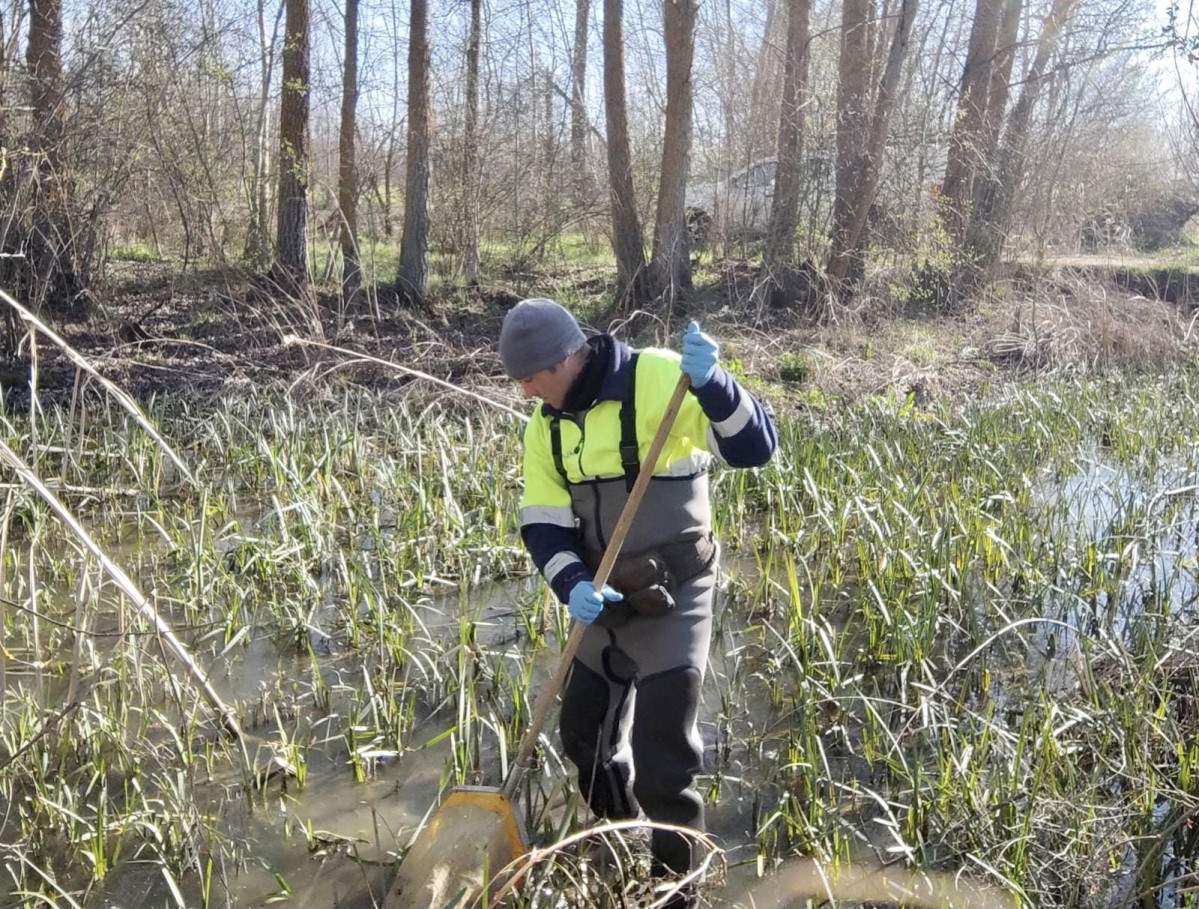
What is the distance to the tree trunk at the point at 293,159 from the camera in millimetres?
10711

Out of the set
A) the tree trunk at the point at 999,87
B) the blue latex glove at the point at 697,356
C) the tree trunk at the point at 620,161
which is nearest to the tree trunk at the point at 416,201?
the tree trunk at the point at 620,161

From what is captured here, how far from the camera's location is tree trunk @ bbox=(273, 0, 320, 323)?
35.1 feet

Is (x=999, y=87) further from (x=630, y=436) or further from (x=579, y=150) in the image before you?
(x=630, y=436)

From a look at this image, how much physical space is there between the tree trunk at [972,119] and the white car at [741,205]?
7.46ft

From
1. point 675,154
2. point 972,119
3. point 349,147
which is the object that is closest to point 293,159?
point 349,147

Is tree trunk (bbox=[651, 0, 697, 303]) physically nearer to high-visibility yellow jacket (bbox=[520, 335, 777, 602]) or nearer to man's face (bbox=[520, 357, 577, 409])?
high-visibility yellow jacket (bbox=[520, 335, 777, 602])

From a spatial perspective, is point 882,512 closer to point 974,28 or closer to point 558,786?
point 558,786

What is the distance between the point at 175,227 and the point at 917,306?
8.58 metres

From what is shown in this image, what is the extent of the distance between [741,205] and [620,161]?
8.93 ft

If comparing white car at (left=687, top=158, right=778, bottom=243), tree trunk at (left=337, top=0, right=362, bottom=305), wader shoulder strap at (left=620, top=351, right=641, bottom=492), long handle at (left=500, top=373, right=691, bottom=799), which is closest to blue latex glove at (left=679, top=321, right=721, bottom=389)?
long handle at (left=500, top=373, right=691, bottom=799)

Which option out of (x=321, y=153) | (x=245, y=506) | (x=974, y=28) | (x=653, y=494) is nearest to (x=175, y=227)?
(x=245, y=506)

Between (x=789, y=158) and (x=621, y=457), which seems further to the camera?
(x=789, y=158)

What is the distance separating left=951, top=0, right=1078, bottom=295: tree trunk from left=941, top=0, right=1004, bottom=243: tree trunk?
0.27 m

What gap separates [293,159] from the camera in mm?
10633
